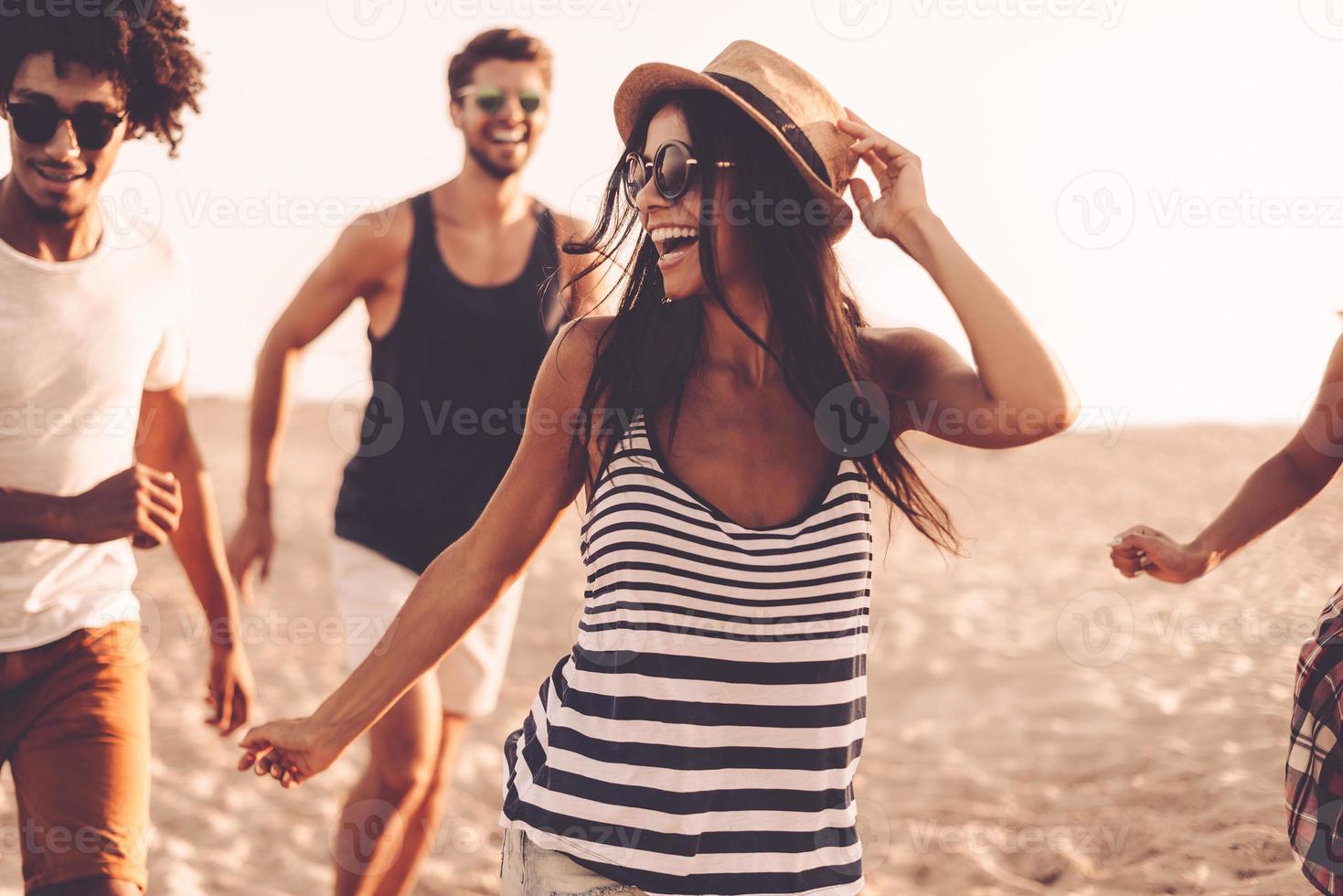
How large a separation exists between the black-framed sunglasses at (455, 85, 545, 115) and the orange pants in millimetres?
2295

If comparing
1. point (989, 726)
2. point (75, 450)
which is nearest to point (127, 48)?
point (75, 450)

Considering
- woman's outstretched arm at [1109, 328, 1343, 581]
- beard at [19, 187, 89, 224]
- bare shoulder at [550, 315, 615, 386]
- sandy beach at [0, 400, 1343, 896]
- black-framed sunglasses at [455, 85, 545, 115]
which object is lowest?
sandy beach at [0, 400, 1343, 896]

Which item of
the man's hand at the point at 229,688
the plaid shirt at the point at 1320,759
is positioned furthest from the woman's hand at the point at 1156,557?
the man's hand at the point at 229,688

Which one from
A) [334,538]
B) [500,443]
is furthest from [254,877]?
[500,443]

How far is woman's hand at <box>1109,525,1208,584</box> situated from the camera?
9.79ft

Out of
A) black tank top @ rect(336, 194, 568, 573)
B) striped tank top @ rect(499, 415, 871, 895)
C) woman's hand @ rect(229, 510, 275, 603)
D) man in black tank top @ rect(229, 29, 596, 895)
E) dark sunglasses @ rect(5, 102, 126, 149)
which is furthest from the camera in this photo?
woman's hand @ rect(229, 510, 275, 603)

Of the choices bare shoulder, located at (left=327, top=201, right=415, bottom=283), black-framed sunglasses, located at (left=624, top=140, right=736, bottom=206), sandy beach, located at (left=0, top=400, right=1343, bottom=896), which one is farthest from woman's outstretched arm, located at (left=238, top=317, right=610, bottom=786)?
bare shoulder, located at (left=327, top=201, right=415, bottom=283)

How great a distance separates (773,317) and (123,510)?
1.42 meters

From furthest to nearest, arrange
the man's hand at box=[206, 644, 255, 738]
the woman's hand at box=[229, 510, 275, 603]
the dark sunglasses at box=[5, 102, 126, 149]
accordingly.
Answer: the woman's hand at box=[229, 510, 275, 603], the man's hand at box=[206, 644, 255, 738], the dark sunglasses at box=[5, 102, 126, 149]

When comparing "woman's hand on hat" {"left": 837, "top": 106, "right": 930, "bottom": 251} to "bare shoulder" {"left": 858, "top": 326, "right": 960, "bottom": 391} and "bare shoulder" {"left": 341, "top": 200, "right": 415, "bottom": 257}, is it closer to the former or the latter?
"bare shoulder" {"left": 858, "top": 326, "right": 960, "bottom": 391}

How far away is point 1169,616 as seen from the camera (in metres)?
10.0

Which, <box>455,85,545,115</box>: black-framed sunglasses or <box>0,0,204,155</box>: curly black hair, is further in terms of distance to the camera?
<box>455,85,545,115</box>: black-framed sunglasses

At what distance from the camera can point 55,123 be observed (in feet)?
10.1

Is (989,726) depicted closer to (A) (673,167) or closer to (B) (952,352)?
(B) (952,352)
